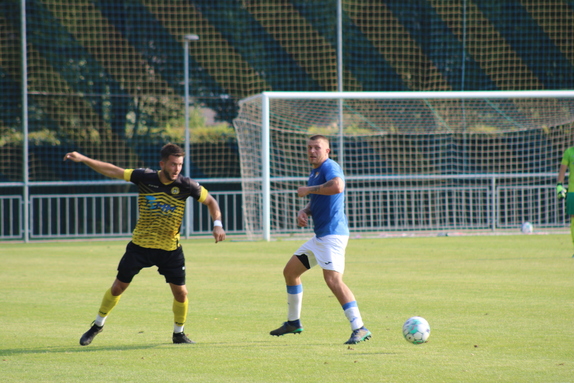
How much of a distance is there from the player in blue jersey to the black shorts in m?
1.01

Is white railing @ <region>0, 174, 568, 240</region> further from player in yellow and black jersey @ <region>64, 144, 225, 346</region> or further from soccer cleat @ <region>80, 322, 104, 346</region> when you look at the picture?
soccer cleat @ <region>80, 322, 104, 346</region>

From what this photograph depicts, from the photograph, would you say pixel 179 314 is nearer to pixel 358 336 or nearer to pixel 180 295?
pixel 180 295

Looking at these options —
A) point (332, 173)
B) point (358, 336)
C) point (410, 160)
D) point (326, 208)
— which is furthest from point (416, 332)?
point (410, 160)

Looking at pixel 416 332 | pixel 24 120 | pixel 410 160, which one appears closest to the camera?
pixel 416 332

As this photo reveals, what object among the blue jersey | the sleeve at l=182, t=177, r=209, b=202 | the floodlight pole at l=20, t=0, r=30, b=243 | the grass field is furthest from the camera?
the floodlight pole at l=20, t=0, r=30, b=243

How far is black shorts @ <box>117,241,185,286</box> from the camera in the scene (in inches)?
275

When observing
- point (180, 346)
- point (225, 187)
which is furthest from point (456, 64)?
point (180, 346)

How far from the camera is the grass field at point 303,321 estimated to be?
19.0 feet

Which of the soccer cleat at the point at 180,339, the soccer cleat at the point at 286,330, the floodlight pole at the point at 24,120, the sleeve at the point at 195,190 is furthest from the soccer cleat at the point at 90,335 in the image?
the floodlight pole at the point at 24,120

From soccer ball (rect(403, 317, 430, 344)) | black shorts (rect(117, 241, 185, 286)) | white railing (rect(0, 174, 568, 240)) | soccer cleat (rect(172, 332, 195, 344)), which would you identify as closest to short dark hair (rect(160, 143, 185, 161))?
black shorts (rect(117, 241, 185, 286))

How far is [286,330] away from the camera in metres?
7.23

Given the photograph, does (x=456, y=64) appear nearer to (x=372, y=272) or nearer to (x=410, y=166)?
(x=410, y=166)

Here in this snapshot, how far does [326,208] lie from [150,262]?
161 cm

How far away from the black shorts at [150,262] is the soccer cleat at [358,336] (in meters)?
1.57
